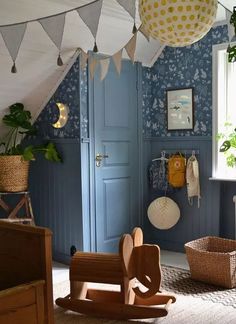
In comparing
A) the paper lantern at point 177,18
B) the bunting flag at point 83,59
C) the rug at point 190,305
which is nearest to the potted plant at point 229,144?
the rug at point 190,305

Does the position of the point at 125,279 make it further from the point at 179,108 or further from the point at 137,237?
the point at 179,108

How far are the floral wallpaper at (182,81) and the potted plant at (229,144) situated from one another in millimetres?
188

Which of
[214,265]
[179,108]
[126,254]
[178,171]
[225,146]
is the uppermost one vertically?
[179,108]

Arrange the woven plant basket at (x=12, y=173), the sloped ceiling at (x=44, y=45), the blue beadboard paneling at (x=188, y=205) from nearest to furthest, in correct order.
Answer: the sloped ceiling at (x=44, y=45), the woven plant basket at (x=12, y=173), the blue beadboard paneling at (x=188, y=205)

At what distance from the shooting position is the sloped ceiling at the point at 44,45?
3.11 m

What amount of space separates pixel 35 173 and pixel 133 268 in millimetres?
1887

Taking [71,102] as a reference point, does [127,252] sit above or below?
below

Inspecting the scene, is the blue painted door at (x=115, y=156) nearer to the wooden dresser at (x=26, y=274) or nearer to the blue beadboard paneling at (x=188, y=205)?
the blue beadboard paneling at (x=188, y=205)

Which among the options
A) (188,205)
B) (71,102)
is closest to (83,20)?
(71,102)

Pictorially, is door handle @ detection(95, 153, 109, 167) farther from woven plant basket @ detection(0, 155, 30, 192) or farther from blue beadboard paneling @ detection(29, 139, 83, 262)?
woven plant basket @ detection(0, 155, 30, 192)

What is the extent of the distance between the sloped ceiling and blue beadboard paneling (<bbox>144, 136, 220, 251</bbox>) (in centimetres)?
93

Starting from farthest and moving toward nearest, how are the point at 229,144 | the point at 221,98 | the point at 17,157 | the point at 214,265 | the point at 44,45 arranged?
the point at 221,98 → the point at 17,157 → the point at 229,144 → the point at 44,45 → the point at 214,265

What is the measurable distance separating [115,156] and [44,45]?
1.24 m

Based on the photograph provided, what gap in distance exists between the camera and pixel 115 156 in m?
4.21
